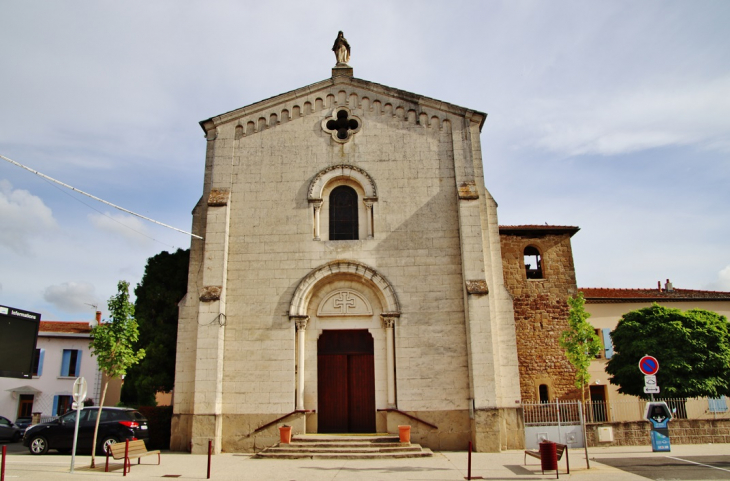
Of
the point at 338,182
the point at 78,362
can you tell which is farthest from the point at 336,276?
the point at 78,362

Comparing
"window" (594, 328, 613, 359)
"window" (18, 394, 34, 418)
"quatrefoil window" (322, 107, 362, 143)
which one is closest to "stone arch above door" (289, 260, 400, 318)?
"quatrefoil window" (322, 107, 362, 143)

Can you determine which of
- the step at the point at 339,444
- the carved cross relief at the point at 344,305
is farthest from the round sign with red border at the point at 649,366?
the carved cross relief at the point at 344,305

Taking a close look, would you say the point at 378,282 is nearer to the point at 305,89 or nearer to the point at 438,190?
the point at 438,190

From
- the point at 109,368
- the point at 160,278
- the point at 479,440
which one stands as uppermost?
the point at 160,278

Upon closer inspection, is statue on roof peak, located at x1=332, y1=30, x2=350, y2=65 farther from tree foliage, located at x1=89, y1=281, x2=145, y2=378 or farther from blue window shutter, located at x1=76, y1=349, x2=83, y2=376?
blue window shutter, located at x1=76, y1=349, x2=83, y2=376

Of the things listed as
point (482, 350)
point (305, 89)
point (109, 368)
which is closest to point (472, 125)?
point (305, 89)

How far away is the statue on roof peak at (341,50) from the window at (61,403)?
27.0 m

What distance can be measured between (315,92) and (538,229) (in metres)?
11.2

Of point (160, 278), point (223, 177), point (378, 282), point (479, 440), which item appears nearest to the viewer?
point (479, 440)

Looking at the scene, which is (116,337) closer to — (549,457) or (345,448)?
(345,448)

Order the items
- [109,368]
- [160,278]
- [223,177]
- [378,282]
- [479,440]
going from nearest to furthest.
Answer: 1. [109,368]
2. [479,440]
3. [378,282]
4. [223,177]
5. [160,278]

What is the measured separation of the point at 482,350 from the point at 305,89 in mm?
10845

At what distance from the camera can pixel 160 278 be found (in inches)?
912

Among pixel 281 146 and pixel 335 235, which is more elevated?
pixel 281 146
